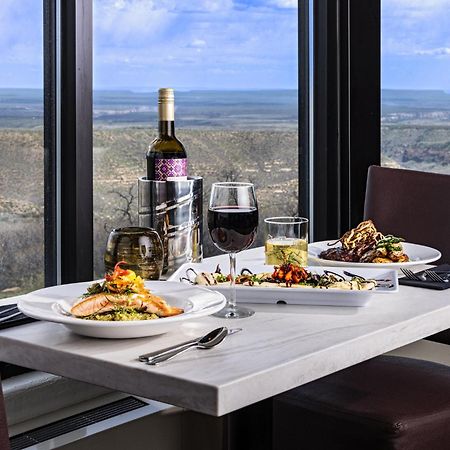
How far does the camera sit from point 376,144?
123 inches

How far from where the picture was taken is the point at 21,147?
226 cm

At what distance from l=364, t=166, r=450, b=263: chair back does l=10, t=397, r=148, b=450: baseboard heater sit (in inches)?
31.7

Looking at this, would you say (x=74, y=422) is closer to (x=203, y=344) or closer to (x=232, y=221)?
(x=232, y=221)

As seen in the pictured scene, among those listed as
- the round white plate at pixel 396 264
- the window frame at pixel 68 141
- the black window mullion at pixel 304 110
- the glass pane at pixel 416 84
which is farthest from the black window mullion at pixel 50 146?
the glass pane at pixel 416 84

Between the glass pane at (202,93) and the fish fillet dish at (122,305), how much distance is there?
43.6 inches

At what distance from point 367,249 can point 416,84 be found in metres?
1.32

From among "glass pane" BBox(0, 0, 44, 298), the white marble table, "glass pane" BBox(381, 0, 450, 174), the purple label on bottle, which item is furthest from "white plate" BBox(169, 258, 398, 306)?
"glass pane" BBox(381, 0, 450, 174)

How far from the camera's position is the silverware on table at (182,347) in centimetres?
121

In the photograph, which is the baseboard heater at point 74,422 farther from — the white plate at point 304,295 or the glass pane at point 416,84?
the glass pane at point 416,84

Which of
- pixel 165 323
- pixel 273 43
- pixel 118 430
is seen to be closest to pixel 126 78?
pixel 273 43

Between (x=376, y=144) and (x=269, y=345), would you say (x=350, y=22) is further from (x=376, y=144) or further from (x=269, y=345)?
(x=269, y=345)

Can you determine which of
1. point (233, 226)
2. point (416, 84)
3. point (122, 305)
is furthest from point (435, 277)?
point (416, 84)

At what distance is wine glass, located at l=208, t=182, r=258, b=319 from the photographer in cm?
149

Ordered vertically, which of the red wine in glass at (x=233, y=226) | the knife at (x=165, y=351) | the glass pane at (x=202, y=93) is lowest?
the knife at (x=165, y=351)
